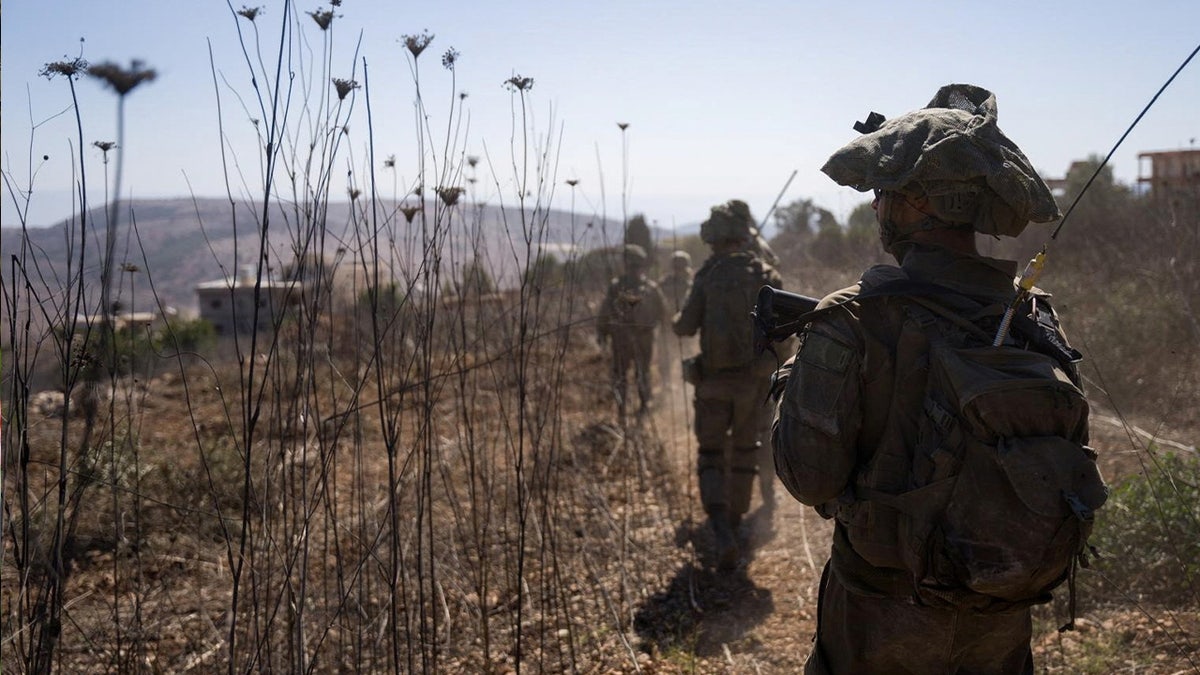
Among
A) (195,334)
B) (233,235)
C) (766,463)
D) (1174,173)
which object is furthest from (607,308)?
(1174,173)

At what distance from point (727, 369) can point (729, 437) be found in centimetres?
37

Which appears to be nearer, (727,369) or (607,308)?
(727,369)

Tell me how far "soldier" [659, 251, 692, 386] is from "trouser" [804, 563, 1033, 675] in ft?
17.6

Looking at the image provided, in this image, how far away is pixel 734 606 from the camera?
4309mm

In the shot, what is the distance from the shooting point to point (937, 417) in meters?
1.73

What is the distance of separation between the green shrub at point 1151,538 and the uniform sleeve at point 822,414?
7.49 feet

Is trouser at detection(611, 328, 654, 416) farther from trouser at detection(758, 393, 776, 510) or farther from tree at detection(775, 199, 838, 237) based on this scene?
tree at detection(775, 199, 838, 237)

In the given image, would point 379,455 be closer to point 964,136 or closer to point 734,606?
point 734,606

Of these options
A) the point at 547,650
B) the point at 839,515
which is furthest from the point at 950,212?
the point at 547,650

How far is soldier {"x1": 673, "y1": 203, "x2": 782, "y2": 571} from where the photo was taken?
4770 mm

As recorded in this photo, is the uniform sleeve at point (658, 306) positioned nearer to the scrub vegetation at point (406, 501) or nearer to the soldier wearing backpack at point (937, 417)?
the scrub vegetation at point (406, 501)

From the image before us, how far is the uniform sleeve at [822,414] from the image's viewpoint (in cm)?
179

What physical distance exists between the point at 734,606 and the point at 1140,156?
28.4 feet

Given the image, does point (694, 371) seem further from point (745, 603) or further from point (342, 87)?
point (342, 87)
